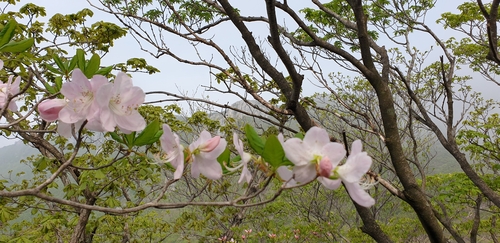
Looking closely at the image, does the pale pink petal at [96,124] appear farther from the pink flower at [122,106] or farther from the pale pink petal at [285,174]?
the pale pink petal at [285,174]

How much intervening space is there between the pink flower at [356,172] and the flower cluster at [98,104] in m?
0.35

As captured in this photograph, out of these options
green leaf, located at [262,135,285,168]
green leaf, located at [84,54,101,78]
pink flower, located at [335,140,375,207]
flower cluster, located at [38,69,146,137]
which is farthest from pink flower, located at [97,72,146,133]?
pink flower, located at [335,140,375,207]

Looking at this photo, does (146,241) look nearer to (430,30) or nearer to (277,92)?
(277,92)

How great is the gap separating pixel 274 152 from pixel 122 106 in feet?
0.91

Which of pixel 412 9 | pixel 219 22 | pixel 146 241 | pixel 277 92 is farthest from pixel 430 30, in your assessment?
pixel 146 241

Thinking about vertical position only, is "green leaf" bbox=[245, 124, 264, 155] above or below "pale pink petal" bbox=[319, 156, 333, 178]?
above

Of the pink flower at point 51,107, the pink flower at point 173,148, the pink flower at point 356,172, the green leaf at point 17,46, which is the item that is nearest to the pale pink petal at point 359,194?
the pink flower at point 356,172

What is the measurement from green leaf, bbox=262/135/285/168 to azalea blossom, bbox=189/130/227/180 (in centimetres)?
11

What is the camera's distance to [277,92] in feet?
12.1

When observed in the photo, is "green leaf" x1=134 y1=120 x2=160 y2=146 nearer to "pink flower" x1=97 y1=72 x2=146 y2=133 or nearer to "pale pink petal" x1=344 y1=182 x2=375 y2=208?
"pink flower" x1=97 y1=72 x2=146 y2=133

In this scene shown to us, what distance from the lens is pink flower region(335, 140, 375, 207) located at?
1.34ft

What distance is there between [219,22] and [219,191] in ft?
8.50

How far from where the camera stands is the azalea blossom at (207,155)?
51cm

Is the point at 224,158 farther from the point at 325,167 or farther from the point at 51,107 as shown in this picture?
the point at 51,107
